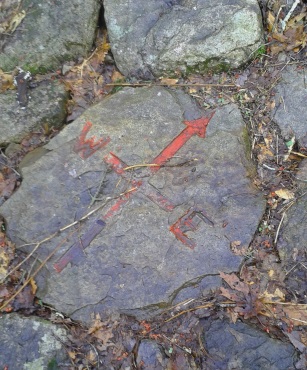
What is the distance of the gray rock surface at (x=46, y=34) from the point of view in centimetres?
420

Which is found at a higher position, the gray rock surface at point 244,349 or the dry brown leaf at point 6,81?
the dry brown leaf at point 6,81

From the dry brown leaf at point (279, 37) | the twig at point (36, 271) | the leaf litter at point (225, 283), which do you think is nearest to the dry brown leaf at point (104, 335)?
the leaf litter at point (225, 283)

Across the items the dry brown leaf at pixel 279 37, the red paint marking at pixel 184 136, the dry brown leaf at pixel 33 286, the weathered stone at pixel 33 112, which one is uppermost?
the weathered stone at pixel 33 112

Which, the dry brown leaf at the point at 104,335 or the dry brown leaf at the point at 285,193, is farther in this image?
the dry brown leaf at the point at 285,193

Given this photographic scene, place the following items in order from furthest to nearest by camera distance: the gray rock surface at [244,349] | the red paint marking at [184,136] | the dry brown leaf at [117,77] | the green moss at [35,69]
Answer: the dry brown leaf at [117,77] < the green moss at [35,69] < the red paint marking at [184,136] < the gray rock surface at [244,349]

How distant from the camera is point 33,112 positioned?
405 cm

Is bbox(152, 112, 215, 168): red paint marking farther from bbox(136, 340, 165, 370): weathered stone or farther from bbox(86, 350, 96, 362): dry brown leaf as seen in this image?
bbox(86, 350, 96, 362): dry brown leaf

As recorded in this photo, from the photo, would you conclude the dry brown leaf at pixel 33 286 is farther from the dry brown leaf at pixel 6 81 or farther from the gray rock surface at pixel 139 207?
the dry brown leaf at pixel 6 81

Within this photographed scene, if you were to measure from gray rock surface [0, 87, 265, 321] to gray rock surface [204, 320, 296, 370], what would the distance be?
1.43 ft

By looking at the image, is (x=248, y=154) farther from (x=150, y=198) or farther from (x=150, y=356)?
(x=150, y=356)

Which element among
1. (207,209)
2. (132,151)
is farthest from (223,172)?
(132,151)

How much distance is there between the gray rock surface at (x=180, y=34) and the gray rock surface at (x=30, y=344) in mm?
2606

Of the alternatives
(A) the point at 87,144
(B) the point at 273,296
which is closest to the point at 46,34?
(A) the point at 87,144

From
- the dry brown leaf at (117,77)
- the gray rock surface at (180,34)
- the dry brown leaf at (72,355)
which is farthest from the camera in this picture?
the dry brown leaf at (117,77)
